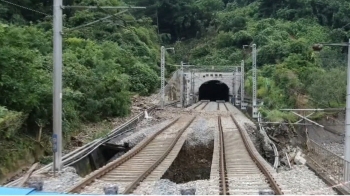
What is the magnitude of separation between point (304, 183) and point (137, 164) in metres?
5.03

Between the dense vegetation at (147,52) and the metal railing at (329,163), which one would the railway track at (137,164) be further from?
the metal railing at (329,163)

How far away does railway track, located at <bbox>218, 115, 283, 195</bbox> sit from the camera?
11.1 m

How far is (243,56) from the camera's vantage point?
70875mm

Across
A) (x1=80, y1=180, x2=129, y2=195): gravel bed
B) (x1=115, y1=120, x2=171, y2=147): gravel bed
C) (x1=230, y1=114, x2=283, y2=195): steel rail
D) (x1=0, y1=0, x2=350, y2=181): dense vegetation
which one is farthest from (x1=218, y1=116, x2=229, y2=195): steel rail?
(x1=0, y1=0, x2=350, y2=181): dense vegetation

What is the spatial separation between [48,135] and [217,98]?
60.7m

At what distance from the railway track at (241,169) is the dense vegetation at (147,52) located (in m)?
5.58

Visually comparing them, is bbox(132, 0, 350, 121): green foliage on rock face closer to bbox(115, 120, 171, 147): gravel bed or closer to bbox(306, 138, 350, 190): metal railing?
bbox(306, 138, 350, 190): metal railing

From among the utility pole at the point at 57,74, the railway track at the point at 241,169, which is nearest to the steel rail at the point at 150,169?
the railway track at the point at 241,169

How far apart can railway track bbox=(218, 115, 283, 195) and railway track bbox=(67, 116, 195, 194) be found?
197cm

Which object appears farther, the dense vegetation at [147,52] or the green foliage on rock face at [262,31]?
the green foliage on rock face at [262,31]

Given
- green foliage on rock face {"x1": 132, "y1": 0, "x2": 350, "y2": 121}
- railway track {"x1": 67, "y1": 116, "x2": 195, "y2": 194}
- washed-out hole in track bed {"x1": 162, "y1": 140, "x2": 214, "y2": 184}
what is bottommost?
washed-out hole in track bed {"x1": 162, "y1": 140, "x2": 214, "y2": 184}

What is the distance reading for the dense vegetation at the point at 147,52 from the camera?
47.7ft

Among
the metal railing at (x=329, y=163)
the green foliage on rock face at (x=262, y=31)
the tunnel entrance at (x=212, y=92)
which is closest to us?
the metal railing at (x=329, y=163)

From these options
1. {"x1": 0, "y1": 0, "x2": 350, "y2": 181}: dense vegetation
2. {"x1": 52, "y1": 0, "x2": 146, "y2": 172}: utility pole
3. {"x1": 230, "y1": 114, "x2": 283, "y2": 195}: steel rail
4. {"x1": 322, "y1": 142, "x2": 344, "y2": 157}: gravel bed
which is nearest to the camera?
{"x1": 230, "y1": 114, "x2": 283, "y2": 195}: steel rail
